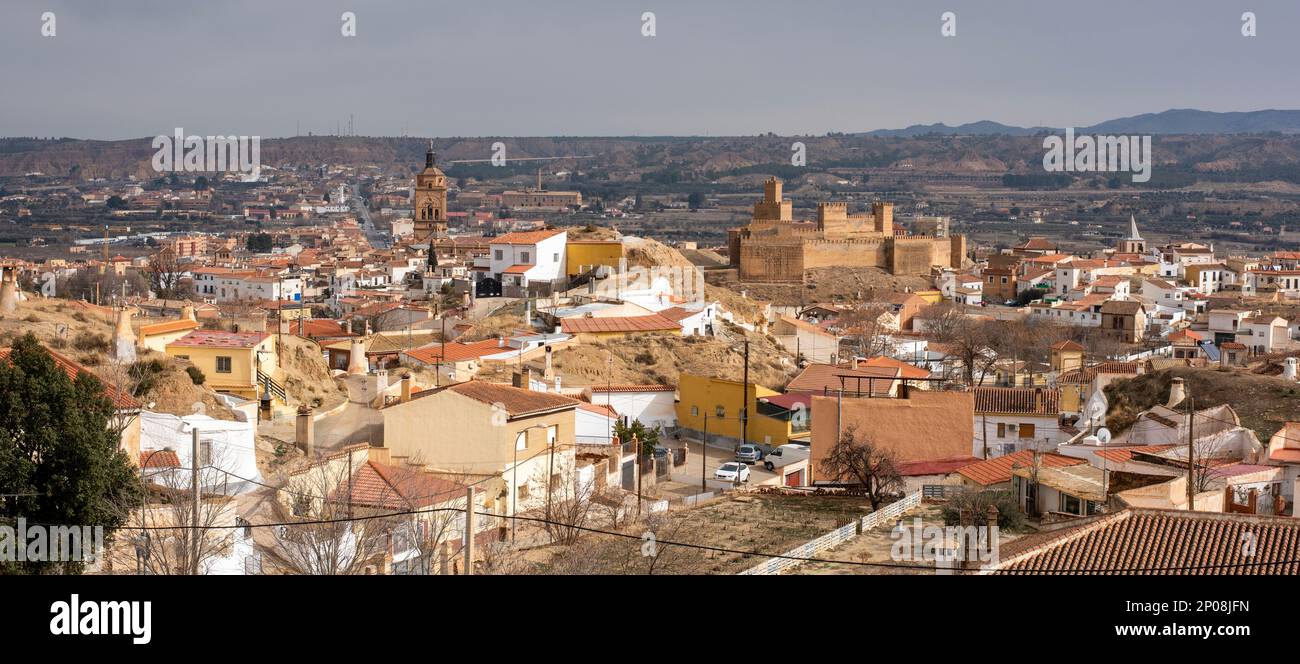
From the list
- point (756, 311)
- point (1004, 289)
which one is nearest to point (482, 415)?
point (756, 311)

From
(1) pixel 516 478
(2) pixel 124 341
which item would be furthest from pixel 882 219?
(1) pixel 516 478

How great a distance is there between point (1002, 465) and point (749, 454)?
227 inches

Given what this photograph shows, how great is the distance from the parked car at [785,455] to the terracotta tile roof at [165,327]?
Result: 23.9 feet

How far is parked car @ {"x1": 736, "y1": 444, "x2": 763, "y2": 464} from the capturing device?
18.3 m

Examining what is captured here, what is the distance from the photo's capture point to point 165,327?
16.0 meters

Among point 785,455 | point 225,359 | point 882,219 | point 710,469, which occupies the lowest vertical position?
point 710,469

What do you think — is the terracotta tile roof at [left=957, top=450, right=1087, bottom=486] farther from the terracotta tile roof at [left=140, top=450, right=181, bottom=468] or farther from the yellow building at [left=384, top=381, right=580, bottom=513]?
the terracotta tile roof at [left=140, top=450, right=181, bottom=468]

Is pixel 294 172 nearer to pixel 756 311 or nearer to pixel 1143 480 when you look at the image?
pixel 756 311

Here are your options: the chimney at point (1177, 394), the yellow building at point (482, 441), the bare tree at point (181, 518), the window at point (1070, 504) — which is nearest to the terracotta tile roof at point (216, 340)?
the yellow building at point (482, 441)

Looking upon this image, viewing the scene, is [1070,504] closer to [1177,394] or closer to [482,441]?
[482,441]

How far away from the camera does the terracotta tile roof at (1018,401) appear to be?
1758cm

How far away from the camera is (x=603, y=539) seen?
11.0m

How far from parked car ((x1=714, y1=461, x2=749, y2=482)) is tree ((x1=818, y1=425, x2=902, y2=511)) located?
1587 millimetres

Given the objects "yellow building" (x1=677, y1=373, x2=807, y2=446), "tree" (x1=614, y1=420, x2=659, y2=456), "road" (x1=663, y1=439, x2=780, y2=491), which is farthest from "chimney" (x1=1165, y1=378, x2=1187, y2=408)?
"tree" (x1=614, y1=420, x2=659, y2=456)
